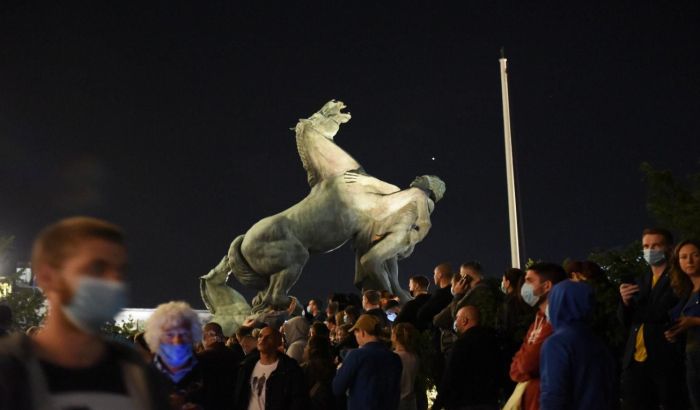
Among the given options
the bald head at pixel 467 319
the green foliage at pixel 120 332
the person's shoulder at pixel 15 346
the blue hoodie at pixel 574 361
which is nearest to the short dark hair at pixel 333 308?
the green foliage at pixel 120 332

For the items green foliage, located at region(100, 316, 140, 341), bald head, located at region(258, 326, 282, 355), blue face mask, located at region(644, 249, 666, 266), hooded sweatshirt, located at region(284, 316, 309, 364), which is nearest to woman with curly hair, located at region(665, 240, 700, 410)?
blue face mask, located at region(644, 249, 666, 266)

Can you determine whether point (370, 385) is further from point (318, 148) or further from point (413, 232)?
point (318, 148)

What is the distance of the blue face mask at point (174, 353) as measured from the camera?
448cm

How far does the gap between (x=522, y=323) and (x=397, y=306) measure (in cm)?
494

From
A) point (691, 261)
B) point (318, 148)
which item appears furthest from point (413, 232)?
point (691, 261)

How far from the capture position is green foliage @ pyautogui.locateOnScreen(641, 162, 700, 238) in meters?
9.79

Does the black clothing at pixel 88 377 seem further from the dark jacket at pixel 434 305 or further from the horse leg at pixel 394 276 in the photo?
the horse leg at pixel 394 276

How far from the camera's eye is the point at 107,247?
95.8 inches

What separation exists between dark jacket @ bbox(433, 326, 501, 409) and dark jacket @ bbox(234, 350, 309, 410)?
3.60 feet

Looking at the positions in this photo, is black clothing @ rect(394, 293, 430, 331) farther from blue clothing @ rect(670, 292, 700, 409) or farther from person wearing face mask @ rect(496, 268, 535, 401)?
blue clothing @ rect(670, 292, 700, 409)

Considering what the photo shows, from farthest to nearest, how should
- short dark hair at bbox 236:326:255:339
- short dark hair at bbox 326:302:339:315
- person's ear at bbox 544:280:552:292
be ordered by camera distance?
short dark hair at bbox 326:302:339:315
short dark hair at bbox 236:326:255:339
person's ear at bbox 544:280:552:292

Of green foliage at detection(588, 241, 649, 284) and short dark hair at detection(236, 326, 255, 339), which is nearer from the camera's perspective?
green foliage at detection(588, 241, 649, 284)

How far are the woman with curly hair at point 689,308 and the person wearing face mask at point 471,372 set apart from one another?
4.98ft

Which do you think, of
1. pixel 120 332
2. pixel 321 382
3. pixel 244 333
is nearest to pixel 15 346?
pixel 321 382
